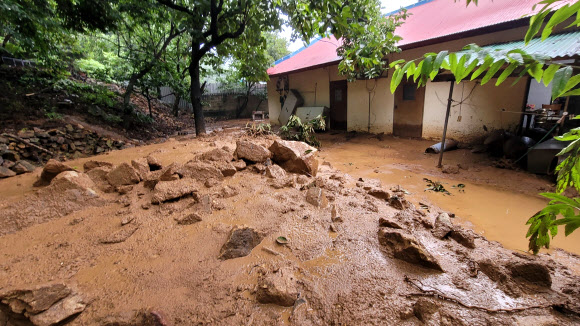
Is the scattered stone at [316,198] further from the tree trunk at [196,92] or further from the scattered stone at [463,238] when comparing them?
the tree trunk at [196,92]

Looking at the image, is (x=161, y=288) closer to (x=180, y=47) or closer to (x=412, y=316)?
(x=412, y=316)

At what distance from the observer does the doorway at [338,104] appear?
9781mm

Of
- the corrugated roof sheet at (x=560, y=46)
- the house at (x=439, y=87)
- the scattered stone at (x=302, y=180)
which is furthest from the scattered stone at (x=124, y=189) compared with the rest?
the house at (x=439, y=87)

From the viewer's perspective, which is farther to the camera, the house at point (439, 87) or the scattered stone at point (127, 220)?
the house at point (439, 87)

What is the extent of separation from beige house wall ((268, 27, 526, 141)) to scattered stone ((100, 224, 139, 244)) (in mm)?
7741

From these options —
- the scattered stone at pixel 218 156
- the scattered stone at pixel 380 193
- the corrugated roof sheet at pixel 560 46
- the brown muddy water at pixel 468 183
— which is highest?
the corrugated roof sheet at pixel 560 46

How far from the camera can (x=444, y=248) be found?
206 centimetres

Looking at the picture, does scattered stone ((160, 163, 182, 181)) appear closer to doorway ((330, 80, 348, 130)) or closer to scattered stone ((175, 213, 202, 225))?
scattered stone ((175, 213, 202, 225))

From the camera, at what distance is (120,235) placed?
217cm

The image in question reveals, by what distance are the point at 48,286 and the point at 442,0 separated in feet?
37.7

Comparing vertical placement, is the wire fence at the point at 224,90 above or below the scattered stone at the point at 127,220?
above

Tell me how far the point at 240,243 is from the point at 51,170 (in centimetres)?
300

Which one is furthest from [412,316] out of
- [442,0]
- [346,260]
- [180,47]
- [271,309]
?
[180,47]

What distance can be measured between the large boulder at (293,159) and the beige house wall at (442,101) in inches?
208
